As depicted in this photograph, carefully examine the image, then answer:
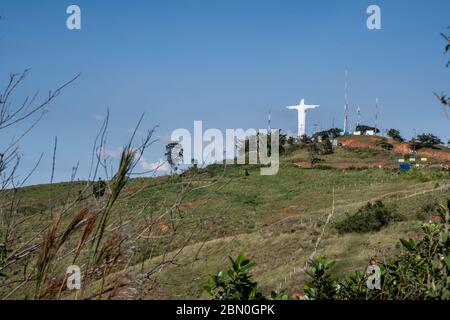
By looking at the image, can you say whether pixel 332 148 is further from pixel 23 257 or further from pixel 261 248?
pixel 23 257

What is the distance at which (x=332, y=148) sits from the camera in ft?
279

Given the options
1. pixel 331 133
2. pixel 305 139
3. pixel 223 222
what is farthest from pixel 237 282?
pixel 331 133

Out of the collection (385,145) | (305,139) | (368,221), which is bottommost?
(368,221)

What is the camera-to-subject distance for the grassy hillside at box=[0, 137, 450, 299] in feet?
8.64

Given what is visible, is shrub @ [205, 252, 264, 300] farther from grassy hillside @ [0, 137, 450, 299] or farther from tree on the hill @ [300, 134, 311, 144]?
tree on the hill @ [300, 134, 311, 144]

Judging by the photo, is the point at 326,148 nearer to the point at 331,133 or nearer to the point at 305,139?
the point at 305,139

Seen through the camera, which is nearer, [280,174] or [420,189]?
[420,189]

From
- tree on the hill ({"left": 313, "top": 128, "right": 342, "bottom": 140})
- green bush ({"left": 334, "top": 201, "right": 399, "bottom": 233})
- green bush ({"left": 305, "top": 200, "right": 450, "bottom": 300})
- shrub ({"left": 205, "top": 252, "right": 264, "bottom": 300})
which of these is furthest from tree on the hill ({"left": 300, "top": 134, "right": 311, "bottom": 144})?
shrub ({"left": 205, "top": 252, "right": 264, "bottom": 300})

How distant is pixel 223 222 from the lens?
5.16 m

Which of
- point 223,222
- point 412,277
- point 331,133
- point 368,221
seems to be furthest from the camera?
point 331,133

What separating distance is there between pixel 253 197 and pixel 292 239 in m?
26.2
